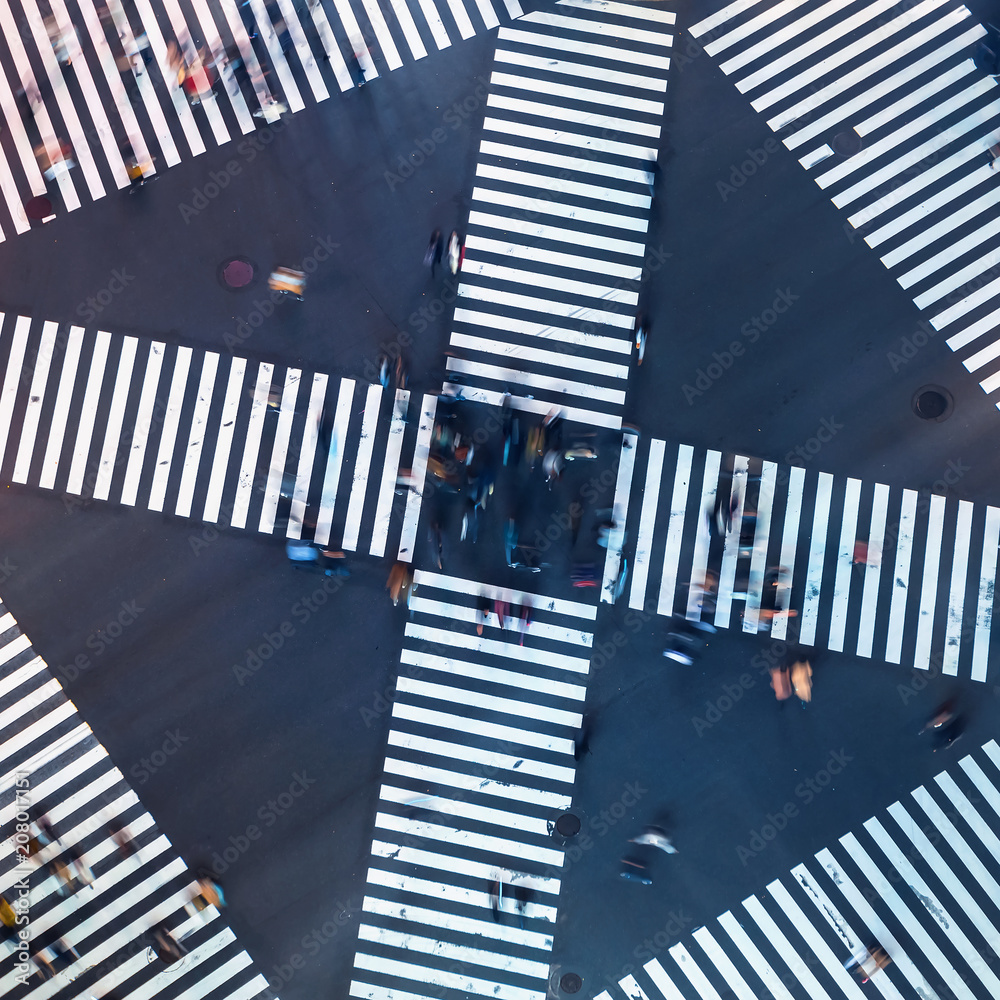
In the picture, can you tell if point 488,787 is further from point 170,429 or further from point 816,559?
point 170,429

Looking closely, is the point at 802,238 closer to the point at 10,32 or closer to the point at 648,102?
the point at 648,102

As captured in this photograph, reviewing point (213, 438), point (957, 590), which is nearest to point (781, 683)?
point (957, 590)

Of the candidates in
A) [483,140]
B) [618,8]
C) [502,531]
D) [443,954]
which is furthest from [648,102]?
[443,954]

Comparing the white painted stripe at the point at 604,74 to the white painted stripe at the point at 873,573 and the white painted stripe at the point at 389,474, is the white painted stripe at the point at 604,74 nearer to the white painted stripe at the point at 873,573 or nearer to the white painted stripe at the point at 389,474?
the white painted stripe at the point at 389,474

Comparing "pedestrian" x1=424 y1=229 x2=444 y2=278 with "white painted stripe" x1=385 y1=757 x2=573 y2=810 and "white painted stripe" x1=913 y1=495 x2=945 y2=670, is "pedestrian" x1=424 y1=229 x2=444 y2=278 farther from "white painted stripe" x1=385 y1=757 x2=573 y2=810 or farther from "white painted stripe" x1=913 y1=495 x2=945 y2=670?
"white painted stripe" x1=913 y1=495 x2=945 y2=670

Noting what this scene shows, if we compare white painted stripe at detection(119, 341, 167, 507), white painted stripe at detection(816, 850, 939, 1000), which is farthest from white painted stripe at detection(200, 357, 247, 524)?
white painted stripe at detection(816, 850, 939, 1000)

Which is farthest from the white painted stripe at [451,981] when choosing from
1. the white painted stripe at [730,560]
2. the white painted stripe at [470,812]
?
the white painted stripe at [730,560]
